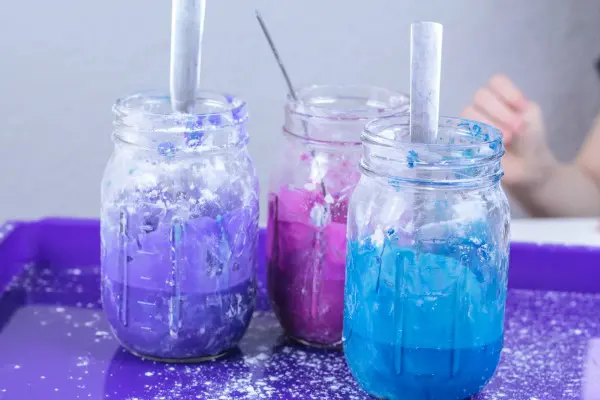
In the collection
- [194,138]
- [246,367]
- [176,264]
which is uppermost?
[194,138]

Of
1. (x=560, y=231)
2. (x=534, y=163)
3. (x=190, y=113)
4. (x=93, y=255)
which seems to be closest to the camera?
(x=190, y=113)

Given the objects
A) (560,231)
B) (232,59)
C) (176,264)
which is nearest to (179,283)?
(176,264)

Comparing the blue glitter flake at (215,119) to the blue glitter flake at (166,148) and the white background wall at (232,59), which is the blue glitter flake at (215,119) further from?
the white background wall at (232,59)

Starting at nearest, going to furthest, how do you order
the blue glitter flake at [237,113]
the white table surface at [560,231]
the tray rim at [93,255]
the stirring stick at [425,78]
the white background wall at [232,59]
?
the stirring stick at [425,78], the blue glitter flake at [237,113], the tray rim at [93,255], the white table surface at [560,231], the white background wall at [232,59]

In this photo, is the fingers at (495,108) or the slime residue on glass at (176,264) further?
the fingers at (495,108)

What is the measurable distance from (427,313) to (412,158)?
0.40 feet

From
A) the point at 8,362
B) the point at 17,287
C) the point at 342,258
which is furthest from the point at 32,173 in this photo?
the point at 342,258

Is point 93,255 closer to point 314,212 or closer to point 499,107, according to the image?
point 314,212

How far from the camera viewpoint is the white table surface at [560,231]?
1.15 metres

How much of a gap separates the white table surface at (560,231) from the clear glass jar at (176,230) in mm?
464

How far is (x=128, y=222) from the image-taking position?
2.52ft

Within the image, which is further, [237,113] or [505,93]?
[505,93]

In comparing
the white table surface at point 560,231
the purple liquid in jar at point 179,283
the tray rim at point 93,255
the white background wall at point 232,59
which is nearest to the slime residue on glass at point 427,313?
the purple liquid in jar at point 179,283

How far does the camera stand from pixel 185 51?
76 cm
